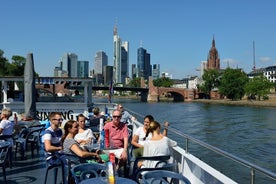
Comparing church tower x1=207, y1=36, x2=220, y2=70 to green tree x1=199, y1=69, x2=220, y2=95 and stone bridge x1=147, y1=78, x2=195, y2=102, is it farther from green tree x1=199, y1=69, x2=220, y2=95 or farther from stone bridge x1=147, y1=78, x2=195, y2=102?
stone bridge x1=147, y1=78, x2=195, y2=102

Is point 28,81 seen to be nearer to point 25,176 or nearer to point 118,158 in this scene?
point 25,176

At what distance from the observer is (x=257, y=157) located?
17.0 meters

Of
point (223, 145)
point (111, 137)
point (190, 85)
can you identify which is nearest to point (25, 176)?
point (111, 137)

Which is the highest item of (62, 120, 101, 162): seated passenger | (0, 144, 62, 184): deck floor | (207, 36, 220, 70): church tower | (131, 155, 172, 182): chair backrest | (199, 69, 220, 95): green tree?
(207, 36, 220, 70): church tower

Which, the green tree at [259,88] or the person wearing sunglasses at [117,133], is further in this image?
the green tree at [259,88]

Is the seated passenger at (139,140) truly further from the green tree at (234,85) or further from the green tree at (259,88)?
the green tree at (234,85)

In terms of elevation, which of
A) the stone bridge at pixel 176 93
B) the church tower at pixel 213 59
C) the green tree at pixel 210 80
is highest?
the church tower at pixel 213 59

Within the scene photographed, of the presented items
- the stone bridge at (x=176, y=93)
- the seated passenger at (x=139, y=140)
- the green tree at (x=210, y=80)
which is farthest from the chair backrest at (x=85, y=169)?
the green tree at (x=210, y=80)

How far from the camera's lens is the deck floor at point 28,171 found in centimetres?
541

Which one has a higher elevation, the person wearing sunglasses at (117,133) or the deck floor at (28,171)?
the person wearing sunglasses at (117,133)

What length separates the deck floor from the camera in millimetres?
5410

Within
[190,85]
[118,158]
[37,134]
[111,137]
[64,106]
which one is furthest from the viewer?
[190,85]

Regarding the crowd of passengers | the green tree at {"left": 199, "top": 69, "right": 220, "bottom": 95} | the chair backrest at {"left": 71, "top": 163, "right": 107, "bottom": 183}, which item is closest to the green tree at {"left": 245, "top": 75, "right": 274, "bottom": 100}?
the green tree at {"left": 199, "top": 69, "right": 220, "bottom": 95}

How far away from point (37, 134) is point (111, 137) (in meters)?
3.17
